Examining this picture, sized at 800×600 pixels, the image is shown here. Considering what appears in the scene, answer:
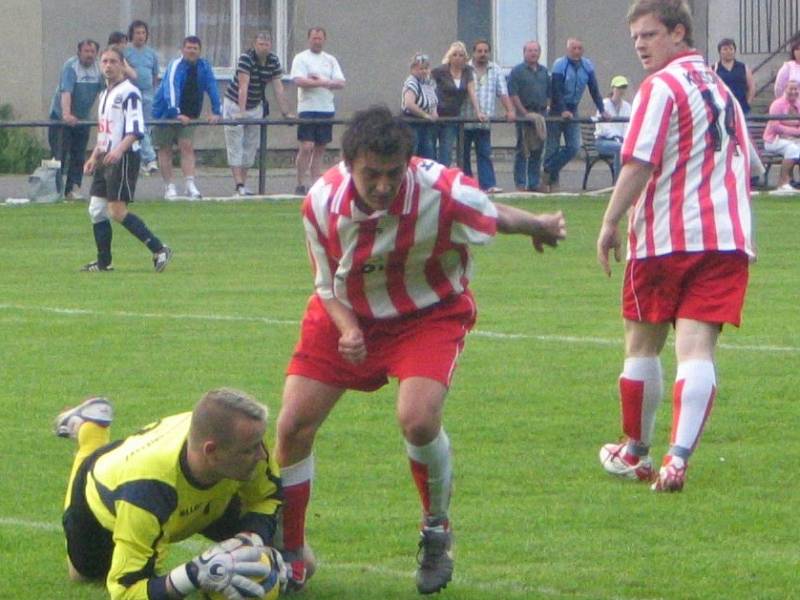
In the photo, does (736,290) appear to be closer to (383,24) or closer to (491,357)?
(491,357)

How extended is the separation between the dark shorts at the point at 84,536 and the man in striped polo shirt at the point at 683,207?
7.46 feet

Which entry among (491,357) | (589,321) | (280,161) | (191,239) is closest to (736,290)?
(491,357)

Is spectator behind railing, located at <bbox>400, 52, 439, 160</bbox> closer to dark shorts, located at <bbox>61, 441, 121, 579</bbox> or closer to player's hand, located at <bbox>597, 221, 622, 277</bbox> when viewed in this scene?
player's hand, located at <bbox>597, 221, 622, 277</bbox>

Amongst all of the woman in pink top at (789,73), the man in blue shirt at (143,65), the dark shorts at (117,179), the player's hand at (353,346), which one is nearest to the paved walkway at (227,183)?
the man in blue shirt at (143,65)

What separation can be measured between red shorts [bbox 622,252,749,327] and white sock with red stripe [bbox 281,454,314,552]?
1893 mm

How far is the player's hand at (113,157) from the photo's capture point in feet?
52.0

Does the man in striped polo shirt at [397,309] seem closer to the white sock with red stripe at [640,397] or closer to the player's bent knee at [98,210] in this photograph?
the white sock with red stripe at [640,397]

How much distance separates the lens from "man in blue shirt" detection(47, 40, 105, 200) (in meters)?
24.0

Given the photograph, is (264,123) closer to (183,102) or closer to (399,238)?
(183,102)

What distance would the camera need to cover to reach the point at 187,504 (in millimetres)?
5621

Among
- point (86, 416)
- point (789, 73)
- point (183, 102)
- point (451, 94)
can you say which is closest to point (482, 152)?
point (451, 94)

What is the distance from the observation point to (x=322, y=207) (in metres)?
6.03

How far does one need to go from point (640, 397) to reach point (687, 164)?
948 mm

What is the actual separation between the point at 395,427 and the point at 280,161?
73.4ft
